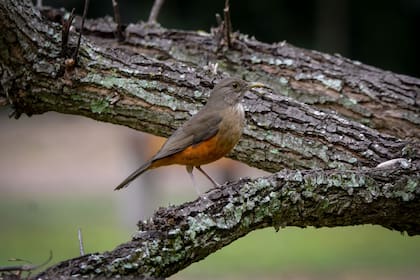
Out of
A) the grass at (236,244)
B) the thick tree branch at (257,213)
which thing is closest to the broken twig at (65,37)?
the thick tree branch at (257,213)

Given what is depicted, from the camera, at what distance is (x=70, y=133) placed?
2647 centimetres

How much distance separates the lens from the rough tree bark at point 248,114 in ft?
17.1

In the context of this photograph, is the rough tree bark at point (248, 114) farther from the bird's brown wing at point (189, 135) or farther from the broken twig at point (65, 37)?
the bird's brown wing at point (189, 135)

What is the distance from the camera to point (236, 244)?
1460 centimetres

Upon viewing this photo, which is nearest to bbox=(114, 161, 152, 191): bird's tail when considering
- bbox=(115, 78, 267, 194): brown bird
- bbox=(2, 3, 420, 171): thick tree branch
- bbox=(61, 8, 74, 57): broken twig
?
bbox=(115, 78, 267, 194): brown bird

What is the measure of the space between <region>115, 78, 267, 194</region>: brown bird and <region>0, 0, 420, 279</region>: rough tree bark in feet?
0.70

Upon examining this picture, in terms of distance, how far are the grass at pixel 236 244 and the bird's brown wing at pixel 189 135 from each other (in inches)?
206

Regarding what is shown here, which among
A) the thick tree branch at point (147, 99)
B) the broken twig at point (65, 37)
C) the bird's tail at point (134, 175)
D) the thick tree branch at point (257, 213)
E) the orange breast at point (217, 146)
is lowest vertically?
the thick tree branch at point (257, 213)

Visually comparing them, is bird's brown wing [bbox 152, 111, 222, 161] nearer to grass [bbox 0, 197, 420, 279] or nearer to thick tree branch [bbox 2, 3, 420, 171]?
thick tree branch [bbox 2, 3, 420, 171]

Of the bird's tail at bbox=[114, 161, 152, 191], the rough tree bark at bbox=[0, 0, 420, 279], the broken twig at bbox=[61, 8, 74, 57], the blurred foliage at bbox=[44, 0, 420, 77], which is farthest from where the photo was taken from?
the blurred foliage at bbox=[44, 0, 420, 77]

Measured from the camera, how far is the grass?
12281 mm

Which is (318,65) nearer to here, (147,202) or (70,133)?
(147,202)

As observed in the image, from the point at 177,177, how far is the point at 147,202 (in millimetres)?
5206

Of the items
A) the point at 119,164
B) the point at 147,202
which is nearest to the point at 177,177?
the point at 119,164
